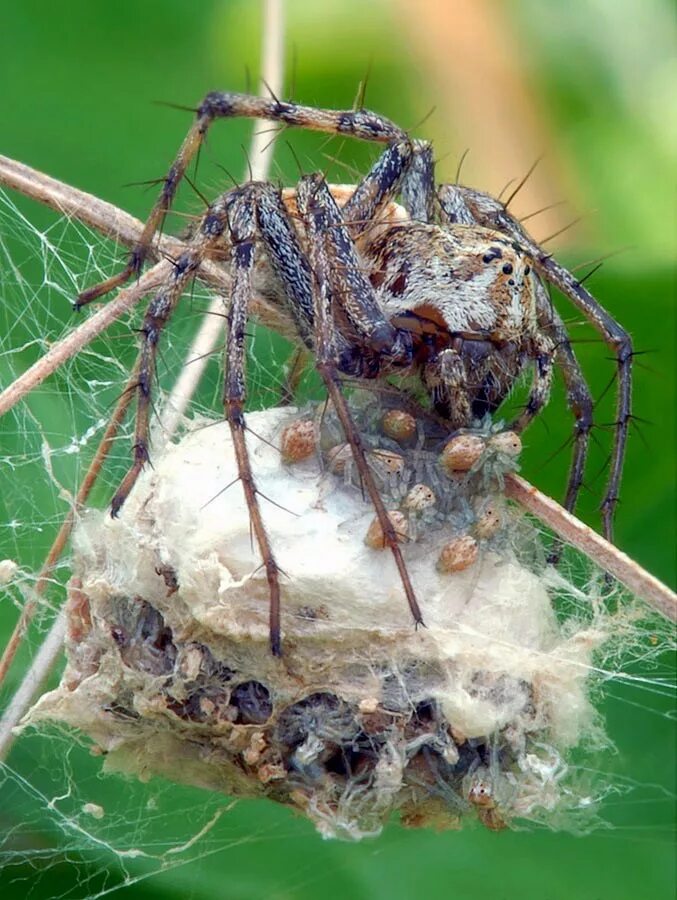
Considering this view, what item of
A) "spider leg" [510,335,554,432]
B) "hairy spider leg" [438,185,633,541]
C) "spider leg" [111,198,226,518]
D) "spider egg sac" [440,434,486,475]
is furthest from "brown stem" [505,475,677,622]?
"spider leg" [111,198,226,518]

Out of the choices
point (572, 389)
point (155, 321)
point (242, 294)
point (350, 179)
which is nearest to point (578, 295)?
point (572, 389)

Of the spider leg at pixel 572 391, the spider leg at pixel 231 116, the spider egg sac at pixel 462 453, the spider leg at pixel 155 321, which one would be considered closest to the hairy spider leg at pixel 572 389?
the spider leg at pixel 572 391

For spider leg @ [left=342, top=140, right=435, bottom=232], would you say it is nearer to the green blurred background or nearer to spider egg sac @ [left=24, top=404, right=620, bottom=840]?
the green blurred background

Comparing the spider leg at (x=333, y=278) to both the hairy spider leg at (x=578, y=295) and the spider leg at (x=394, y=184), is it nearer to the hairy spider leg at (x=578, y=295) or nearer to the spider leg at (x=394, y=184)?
the spider leg at (x=394, y=184)

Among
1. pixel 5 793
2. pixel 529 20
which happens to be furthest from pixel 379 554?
pixel 529 20

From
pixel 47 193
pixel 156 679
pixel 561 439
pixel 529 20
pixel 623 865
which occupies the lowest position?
pixel 623 865

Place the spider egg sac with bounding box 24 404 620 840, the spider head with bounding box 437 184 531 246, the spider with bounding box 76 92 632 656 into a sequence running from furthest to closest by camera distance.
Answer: the spider head with bounding box 437 184 531 246
the spider with bounding box 76 92 632 656
the spider egg sac with bounding box 24 404 620 840

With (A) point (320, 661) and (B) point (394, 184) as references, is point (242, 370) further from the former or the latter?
(B) point (394, 184)

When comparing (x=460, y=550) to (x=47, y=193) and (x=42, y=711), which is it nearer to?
(x=42, y=711)

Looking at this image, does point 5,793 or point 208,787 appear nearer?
point 208,787
